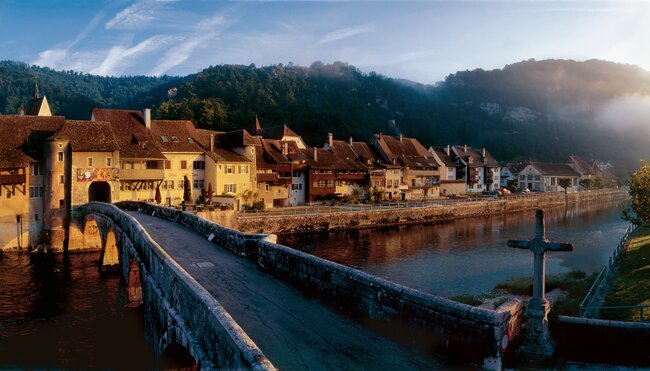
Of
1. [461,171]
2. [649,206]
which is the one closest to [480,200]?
[461,171]

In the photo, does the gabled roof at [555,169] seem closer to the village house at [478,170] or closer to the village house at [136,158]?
the village house at [478,170]

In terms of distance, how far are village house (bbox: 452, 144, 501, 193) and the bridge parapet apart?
9016cm

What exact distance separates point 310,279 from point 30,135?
44.5 meters

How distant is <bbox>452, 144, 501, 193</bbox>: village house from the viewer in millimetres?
100812

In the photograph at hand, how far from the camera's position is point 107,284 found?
33469mm

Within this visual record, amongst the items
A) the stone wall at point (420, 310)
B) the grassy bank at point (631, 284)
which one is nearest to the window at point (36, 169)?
the stone wall at point (420, 310)

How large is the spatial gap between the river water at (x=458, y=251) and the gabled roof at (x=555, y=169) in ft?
166

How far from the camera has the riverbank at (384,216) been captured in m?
52.5

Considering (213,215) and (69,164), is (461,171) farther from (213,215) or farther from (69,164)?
(69,164)

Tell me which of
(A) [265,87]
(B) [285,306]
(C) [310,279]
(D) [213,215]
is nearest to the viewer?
(B) [285,306]

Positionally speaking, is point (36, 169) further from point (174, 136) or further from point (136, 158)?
point (174, 136)

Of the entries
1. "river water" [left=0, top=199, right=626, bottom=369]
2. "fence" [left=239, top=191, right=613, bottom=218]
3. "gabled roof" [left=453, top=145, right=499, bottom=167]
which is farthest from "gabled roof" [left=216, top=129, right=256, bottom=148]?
"gabled roof" [left=453, top=145, right=499, bottom=167]

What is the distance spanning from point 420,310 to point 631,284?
17.4 m

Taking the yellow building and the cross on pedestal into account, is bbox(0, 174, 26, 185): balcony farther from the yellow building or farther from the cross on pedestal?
the cross on pedestal
